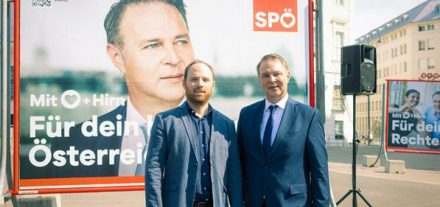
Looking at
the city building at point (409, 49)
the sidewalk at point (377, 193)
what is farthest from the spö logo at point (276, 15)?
the city building at point (409, 49)

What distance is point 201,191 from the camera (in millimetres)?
2723

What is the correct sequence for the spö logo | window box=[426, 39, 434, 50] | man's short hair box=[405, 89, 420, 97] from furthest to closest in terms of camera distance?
window box=[426, 39, 434, 50] < man's short hair box=[405, 89, 420, 97] < the spö logo

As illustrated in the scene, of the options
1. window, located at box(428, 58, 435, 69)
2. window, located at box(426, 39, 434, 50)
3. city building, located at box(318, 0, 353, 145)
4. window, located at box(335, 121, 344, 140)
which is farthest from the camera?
window, located at box(426, 39, 434, 50)

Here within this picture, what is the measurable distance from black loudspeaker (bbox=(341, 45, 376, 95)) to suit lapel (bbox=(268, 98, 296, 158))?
12.6ft

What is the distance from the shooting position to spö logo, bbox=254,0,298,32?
445cm

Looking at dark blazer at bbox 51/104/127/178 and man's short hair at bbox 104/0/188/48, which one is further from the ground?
man's short hair at bbox 104/0/188/48

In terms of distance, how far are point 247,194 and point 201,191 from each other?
38cm

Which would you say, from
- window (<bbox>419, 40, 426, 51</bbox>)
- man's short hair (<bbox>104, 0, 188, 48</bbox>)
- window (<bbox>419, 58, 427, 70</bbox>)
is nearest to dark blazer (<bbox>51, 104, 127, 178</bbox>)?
man's short hair (<bbox>104, 0, 188, 48</bbox>)

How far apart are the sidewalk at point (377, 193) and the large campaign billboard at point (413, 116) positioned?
193cm

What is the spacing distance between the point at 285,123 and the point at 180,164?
706 millimetres

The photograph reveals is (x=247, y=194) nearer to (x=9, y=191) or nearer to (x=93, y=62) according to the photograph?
(x=93, y=62)

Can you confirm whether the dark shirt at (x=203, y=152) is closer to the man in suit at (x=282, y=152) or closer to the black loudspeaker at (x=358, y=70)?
the man in suit at (x=282, y=152)

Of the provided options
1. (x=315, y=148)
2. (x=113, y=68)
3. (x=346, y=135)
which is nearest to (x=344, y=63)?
(x=113, y=68)

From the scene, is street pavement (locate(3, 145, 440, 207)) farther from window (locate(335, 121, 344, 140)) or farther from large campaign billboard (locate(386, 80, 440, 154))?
window (locate(335, 121, 344, 140))
